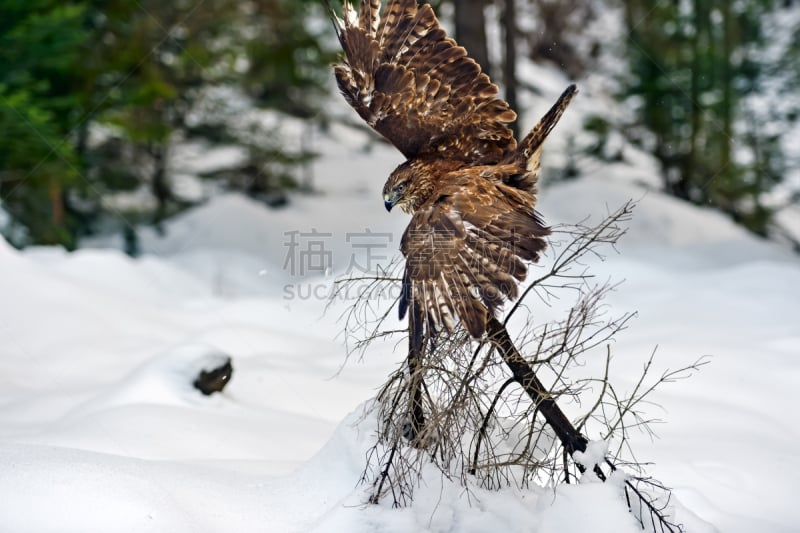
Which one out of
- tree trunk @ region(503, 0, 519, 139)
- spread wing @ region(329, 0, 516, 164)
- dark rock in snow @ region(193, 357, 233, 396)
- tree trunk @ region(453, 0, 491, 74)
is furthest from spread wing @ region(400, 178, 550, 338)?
tree trunk @ region(503, 0, 519, 139)

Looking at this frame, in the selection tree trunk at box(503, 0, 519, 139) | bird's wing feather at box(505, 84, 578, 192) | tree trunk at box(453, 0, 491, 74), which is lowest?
bird's wing feather at box(505, 84, 578, 192)

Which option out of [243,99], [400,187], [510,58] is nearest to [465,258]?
[400,187]

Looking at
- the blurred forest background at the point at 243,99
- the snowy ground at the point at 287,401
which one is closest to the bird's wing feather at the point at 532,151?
the snowy ground at the point at 287,401

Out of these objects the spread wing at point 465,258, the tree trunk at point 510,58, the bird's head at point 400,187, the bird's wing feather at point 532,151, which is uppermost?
the tree trunk at point 510,58

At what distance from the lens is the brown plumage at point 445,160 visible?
269 cm

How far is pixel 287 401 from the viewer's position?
5918mm

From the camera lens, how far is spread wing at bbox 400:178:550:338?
8.71 feet

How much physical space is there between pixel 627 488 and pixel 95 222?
43.1 feet

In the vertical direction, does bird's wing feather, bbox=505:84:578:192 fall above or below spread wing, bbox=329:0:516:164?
below

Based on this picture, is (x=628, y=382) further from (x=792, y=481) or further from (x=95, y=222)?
(x=95, y=222)

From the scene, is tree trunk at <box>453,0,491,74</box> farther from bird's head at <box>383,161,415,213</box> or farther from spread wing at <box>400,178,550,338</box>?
spread wing at <box>400,178,550,338</box>

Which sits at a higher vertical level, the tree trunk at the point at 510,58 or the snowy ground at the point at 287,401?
the tree trunk at the point at 510,58

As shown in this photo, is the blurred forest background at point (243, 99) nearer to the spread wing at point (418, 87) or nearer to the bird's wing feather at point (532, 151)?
the spread wing at point (418, 87)

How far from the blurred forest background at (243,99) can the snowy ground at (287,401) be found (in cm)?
184
